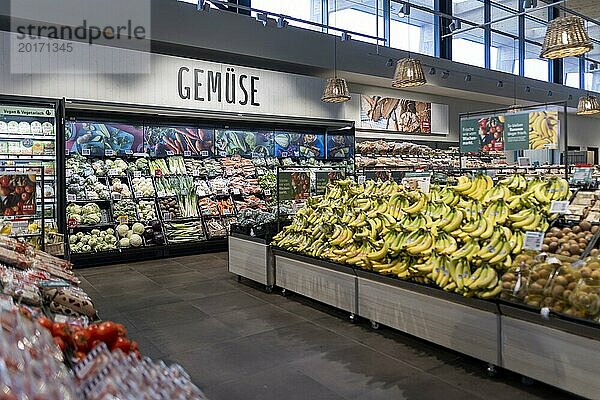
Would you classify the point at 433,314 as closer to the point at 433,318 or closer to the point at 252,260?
the point at 433,318

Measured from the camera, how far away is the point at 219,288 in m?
6.05

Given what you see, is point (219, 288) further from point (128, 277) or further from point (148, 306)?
point (128, 277)

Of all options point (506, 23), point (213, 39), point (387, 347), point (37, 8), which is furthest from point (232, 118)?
point (506, 23)

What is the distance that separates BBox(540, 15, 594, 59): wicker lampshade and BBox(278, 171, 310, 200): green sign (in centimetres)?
302

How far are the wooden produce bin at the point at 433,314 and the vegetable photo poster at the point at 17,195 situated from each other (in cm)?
328

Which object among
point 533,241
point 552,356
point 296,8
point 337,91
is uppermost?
point 296,8

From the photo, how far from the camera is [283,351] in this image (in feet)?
12.8

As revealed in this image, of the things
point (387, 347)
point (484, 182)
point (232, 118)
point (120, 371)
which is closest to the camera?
point (120, 371)

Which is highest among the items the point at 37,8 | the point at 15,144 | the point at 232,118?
the point at 37,8

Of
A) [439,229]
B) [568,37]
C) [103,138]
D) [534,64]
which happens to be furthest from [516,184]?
[534,64]

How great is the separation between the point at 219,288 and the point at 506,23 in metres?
12.9

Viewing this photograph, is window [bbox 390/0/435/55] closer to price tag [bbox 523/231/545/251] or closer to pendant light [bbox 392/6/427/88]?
pendant light [bbox 392/6/427/88]

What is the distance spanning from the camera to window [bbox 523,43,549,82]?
1534 centimetres

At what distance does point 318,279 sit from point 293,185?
1.56 metres
